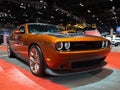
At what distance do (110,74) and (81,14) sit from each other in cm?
2754

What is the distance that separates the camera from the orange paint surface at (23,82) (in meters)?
3.73

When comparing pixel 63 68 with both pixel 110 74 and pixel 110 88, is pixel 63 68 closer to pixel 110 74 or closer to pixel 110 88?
pixel 110 88

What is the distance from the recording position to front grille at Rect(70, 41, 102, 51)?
3936 mm

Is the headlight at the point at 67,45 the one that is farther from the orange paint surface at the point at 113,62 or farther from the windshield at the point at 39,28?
the orange paint surface at the point at 113,62

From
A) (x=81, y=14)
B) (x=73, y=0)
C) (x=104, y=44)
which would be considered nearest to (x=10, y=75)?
(x=104, y=44)

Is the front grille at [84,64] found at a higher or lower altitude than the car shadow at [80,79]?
higher

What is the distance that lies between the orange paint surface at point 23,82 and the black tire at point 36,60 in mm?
126

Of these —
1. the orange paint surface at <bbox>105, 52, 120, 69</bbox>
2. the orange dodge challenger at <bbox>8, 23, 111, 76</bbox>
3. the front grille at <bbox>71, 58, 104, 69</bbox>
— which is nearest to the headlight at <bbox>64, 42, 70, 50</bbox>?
the orange dodge challenger at <bbox>8, 23, 111, 76</bbox>

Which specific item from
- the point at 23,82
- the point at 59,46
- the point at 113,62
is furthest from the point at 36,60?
the point at 113,62

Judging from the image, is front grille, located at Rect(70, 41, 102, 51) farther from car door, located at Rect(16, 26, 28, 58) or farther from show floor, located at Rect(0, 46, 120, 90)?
car door, located at Rect(16, 26, 28, 58)

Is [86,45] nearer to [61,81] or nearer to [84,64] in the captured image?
[84,64]

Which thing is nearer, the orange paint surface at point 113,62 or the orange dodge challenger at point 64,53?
the orange dodge challenger at point 64,53

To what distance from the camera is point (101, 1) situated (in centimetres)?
2344

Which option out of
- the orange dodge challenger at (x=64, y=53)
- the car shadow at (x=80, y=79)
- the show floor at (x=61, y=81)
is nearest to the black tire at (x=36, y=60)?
the orange dodge challenger at (x=64, y=53)
